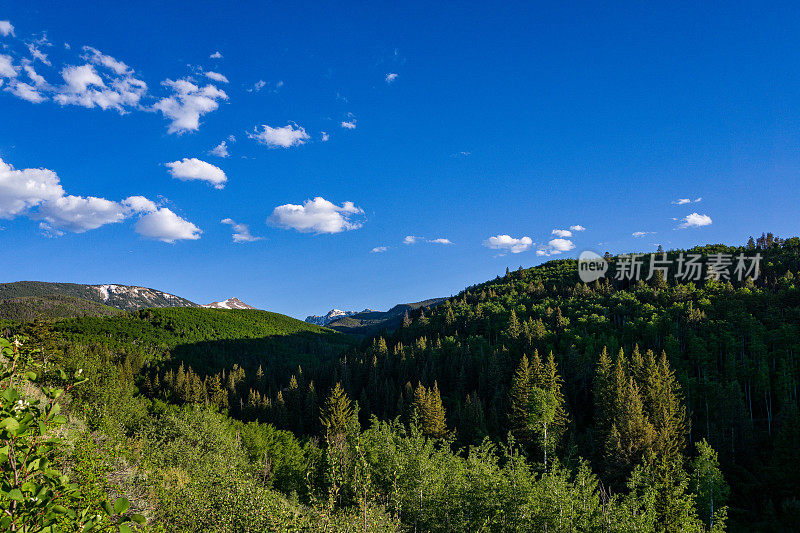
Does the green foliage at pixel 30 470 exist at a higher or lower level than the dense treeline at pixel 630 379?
higher

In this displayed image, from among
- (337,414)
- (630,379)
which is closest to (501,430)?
(630,379)

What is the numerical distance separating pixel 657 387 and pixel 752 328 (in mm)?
47876

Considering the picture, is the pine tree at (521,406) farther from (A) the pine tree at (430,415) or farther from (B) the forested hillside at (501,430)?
(A) the pine tree at (430,415)

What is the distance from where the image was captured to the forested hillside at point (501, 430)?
21328mm

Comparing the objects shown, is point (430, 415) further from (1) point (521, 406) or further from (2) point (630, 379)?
(2) point (630, 379)

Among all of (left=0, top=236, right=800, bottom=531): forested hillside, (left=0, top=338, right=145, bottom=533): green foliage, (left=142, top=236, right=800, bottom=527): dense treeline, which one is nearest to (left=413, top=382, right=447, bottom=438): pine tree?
(left=0, top=236, right=800, bottom=531): forested hillside

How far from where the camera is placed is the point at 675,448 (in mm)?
52094

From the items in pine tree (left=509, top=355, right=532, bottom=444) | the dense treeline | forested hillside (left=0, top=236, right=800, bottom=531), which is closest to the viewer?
forested hillside (left=0, top=236, right=800, bottom=531)

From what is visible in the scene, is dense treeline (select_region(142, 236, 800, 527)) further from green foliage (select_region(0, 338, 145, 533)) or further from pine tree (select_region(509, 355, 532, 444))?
green foliage (select_region(0, 338, 145, 533))

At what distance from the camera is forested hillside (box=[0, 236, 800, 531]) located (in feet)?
70.0

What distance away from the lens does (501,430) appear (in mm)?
68438

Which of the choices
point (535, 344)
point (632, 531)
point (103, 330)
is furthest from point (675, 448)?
point (103, 330)

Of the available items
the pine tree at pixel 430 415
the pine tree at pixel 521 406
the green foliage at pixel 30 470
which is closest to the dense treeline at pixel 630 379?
the pine tree at pixel 521 406

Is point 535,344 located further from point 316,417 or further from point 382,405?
point 316,417
